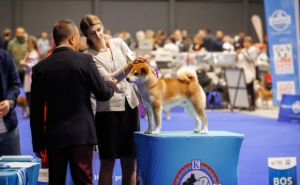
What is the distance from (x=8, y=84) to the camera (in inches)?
150

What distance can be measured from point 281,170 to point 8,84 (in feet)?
6.90

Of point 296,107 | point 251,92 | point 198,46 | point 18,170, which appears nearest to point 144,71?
point 18,170

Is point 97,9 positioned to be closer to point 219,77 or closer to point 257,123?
point 219,77

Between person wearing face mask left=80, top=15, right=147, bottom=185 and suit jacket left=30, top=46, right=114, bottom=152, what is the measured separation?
0.53m

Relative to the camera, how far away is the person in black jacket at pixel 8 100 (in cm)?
373

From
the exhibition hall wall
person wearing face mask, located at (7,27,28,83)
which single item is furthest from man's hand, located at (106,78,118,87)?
the exhibition hall wall

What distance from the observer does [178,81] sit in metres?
4.27

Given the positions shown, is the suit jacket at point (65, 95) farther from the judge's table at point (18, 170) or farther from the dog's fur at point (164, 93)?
the dog's fur at point (164, 93)

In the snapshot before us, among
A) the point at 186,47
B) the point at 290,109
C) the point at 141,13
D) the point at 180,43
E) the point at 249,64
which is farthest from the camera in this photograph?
the point at 141,13

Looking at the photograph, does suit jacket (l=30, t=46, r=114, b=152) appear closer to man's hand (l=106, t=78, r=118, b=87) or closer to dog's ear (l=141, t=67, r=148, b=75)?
man's hand (l=106, t=78, r=118, b=87)

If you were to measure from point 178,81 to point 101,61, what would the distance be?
24.5 inches

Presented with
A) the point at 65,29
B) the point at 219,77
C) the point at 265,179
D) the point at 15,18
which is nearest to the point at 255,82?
the point at 219,77

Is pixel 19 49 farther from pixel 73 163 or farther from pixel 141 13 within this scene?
pixel 141 13

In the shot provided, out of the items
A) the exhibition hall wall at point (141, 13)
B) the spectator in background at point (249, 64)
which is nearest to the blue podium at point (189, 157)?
the spectator in background at point (249, 64)
